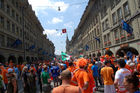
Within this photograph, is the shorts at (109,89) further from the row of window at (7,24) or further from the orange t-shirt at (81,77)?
the row of window at (7,24)

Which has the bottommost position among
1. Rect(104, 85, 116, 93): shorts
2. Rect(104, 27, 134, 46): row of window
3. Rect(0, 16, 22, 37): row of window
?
Rect(104, 85, 116, 93): shorts

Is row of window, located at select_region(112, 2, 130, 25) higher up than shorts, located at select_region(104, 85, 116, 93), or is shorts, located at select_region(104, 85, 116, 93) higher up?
row of window, located at select_region(112, 2, 130, 25)

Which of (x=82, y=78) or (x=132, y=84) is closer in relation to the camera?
(x=132, y=84)

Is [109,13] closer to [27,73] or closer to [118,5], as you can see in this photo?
[118,5]

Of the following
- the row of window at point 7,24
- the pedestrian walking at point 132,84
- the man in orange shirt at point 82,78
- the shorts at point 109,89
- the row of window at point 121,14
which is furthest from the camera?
the row of window at point 7,24

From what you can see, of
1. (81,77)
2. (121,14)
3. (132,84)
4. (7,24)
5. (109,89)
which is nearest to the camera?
(132,84)

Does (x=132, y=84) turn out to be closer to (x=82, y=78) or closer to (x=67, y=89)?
(x=67, y=89)

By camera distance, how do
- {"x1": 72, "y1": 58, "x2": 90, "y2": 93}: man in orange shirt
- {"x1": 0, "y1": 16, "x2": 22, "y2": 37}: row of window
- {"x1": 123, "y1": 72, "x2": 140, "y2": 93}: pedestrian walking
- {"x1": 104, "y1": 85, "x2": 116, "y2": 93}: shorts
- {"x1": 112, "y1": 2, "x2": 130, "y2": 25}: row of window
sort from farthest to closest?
1. {"x1": 0, "y1": 16, "x2": 22, "y2": 37}: row of window
2. {"x1": 112, "y1": 2, "x2": 130, "y2": 25}: row of window
3. {"x1": 104, "y1": 85, "x2": 116, "y2": 93}: shorts
4. {"x1": 72, "y1": 58, "x2": 90, "y2": 93}: man in orange shirt
5. {"x1": 123, "y1": 72, "x2": 140, "y2": 93}: pedestrian walking

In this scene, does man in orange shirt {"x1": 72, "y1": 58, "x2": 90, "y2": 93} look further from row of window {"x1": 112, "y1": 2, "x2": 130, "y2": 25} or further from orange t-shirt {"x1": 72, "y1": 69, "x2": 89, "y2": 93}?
row of window {"x1": 112, "y1": 2, "x2": 130, "y2": 25}

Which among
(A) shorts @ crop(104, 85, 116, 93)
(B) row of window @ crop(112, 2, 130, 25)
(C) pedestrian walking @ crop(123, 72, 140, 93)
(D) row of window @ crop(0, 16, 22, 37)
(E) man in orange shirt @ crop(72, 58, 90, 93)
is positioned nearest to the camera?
(C) pedestrian walking @ crop(123, 72, 140, 93)

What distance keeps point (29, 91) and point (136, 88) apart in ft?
18.1

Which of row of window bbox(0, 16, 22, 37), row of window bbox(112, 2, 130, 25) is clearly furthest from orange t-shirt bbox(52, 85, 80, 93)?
row of window bbox(0, 16, 22, 37)

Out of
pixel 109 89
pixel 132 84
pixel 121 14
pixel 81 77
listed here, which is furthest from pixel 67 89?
pixel 121 14

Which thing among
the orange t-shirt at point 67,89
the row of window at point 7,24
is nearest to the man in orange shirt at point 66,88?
the orange t-shirt at point 67,89
